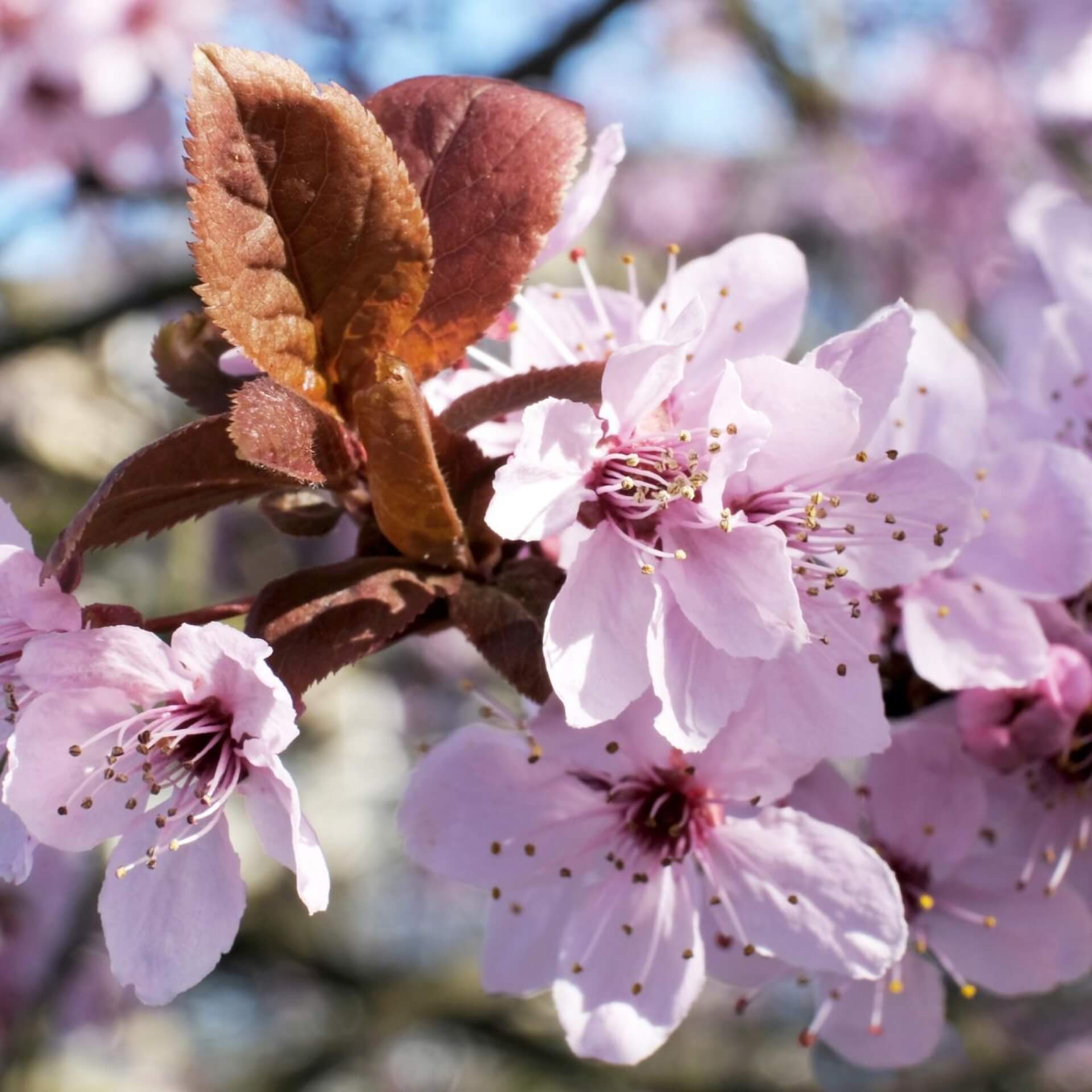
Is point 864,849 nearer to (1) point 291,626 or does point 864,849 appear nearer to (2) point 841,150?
(1) point 291,626

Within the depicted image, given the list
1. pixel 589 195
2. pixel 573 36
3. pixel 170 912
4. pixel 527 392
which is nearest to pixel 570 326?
pixel 589 195

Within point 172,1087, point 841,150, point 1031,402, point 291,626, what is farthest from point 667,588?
point 841,150

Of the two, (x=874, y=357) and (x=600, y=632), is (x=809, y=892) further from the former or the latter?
(x=874, y=357)

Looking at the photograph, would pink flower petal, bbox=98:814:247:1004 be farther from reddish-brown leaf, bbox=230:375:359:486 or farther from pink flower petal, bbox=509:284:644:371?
pink flower petal, bbox=509:284:644:371

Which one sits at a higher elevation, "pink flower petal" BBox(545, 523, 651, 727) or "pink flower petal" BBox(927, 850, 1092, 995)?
"pink flower petal" BBox(545, 523, 651, 727)

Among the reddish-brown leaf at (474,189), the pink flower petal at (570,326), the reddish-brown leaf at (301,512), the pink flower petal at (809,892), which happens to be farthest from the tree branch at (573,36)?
the pink flower petal at (809,892)

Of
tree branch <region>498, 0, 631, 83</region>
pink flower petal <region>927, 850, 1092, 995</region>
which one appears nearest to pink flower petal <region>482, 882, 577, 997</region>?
pink flower petal <region>927, 850, 1092, 995</region>
